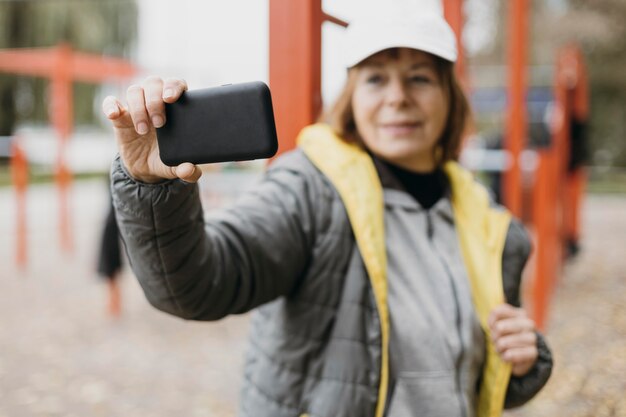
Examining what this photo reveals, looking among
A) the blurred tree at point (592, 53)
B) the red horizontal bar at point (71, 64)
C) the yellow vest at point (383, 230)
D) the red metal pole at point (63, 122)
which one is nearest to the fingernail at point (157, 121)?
the yellow vest at point (383, 230)

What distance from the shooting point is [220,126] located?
35.6 inches

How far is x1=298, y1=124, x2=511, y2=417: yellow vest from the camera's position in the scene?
1.30 metres

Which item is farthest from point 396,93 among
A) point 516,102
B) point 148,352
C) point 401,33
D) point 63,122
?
point 63,122

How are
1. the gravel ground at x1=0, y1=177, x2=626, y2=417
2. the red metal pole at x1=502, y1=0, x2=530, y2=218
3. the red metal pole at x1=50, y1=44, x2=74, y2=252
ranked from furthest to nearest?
the red metal pole at x1=50, y1=44, x2=74, y2=252
the red metal pole at x1=502, y1=0, x2=530, y2=218
the gravel ground at x1=0, y1=177, x2=626, y2=417

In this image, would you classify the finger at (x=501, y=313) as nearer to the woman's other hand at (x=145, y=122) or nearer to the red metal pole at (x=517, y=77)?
the woman's other hand at (x=145, y=122)

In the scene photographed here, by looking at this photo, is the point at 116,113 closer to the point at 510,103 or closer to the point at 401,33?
the point at 401,33

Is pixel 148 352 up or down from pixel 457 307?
down

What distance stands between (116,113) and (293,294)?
569mm

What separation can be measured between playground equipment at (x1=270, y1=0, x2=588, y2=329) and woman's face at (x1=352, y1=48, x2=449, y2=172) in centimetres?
20

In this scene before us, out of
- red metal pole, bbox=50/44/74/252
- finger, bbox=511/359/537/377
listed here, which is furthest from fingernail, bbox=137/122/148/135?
red metal pole, bbox=50/44/74/252

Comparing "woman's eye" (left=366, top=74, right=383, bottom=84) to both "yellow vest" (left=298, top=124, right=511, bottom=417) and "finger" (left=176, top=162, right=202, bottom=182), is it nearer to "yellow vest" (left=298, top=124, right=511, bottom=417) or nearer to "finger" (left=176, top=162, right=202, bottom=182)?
"yellow vest" (left=298, top=124, right=511, bottom=417)

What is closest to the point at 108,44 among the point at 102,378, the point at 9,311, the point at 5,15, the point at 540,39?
the point at 5,15

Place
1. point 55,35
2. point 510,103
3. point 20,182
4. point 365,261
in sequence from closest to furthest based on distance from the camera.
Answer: point 365,261, point 510,103, point 20,182, point 55,35

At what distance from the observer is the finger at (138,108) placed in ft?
3.03
